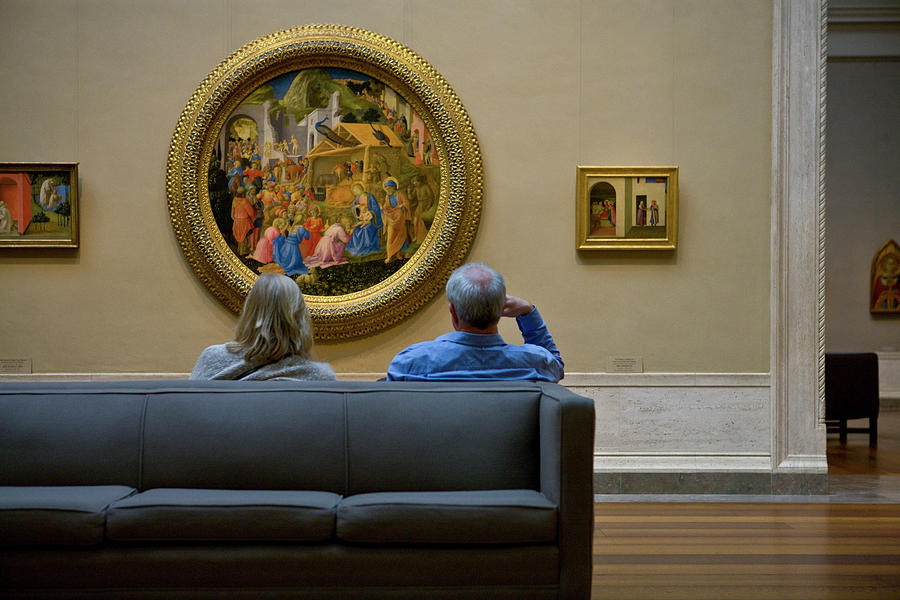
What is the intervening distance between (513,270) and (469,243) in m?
0.39

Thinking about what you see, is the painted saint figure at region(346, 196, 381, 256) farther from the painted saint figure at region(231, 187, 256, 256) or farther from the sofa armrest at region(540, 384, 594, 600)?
the sofa armrest at region(540, 384, 594, 600)

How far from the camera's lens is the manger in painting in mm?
5992

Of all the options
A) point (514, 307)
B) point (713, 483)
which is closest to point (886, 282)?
point (713, 483)

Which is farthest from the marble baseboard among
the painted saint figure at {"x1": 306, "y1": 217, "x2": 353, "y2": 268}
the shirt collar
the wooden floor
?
the shirt collar

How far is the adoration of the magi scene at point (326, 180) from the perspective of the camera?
604cm

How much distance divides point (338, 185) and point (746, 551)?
3.74 meters

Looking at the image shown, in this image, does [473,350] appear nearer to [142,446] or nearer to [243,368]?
[243,368]

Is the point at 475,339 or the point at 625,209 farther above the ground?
the point at 625,209

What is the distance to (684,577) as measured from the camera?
12.0ft

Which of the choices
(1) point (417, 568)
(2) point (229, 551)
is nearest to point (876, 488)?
(1) point (417, 568)

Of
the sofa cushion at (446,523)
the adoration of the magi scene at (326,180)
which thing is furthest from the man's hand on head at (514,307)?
the adoration of the magi scene at (326,180)

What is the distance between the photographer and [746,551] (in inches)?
162

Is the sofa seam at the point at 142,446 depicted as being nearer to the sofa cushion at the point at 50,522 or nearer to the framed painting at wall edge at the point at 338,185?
the sofa cushion at the point at 50,522

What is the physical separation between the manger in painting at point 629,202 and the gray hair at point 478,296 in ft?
8.98
